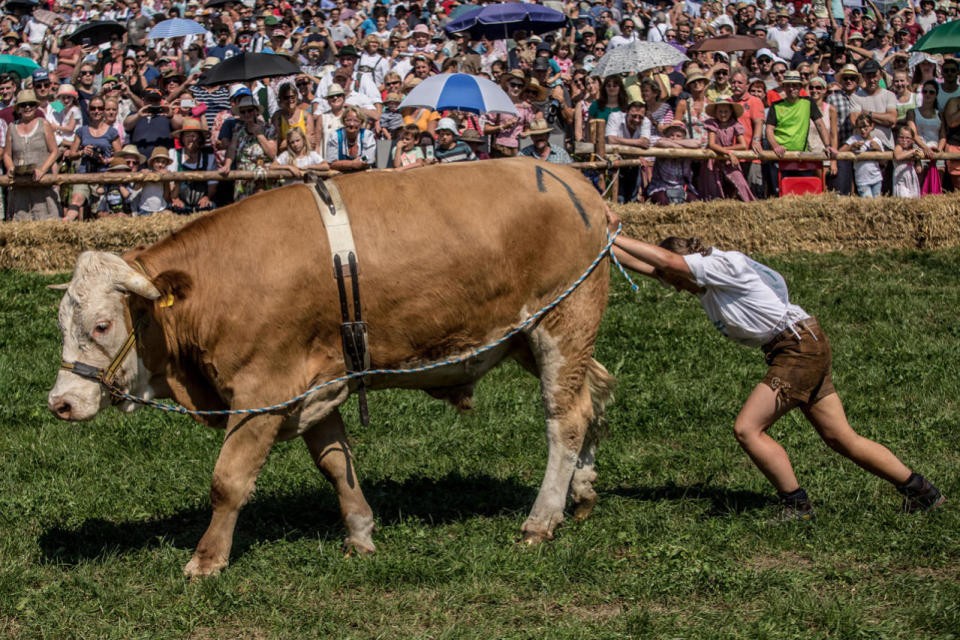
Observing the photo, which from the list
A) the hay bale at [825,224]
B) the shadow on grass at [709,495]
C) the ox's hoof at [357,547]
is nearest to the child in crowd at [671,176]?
the hay bale at [825,224]

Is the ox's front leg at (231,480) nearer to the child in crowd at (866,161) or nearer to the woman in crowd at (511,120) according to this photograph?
the woman in crowd at (511,120)

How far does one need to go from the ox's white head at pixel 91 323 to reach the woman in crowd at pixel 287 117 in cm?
943

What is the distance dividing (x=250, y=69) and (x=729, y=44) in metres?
8.98

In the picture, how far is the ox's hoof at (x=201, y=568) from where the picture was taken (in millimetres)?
5886

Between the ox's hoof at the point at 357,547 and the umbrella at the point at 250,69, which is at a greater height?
the umbrella at the point at 250,69

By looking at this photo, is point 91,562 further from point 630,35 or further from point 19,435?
point 630,35

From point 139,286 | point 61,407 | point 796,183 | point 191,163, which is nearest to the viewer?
point 139,286

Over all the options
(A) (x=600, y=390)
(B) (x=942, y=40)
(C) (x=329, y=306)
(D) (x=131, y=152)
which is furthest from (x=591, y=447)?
(B) (x=942, y=40)

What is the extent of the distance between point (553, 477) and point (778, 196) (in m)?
10.4

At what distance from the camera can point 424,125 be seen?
1584cm

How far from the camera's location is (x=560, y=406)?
660 cm

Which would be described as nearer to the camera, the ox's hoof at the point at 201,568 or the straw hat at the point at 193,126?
the ox's hoof at the point at 201,568

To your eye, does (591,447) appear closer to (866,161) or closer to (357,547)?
(357,547)

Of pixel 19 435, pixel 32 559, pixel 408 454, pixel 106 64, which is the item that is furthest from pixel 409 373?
pixel 106 64
